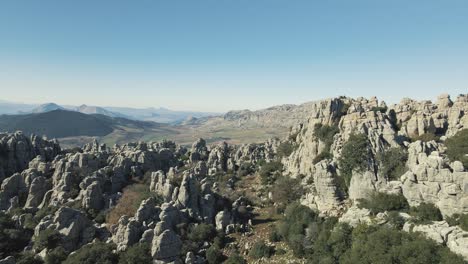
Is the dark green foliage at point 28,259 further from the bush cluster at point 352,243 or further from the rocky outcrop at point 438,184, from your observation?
the rocky outcrop at point 438,184

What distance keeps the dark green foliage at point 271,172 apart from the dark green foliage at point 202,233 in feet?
125

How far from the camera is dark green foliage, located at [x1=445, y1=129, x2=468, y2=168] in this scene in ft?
169

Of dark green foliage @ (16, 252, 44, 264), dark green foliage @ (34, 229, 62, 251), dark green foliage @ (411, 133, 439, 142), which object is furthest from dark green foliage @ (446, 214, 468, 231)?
dark green foliage @ (16, 252, 44, 264)

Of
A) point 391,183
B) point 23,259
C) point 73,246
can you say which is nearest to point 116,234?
point 73,246

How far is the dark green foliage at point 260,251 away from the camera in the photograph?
4638 centimetres

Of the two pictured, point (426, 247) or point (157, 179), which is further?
point (157, 179)

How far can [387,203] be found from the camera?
45.3 meters

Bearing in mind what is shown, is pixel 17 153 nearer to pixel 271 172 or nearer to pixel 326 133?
pixel 271 172

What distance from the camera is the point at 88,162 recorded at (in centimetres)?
7644

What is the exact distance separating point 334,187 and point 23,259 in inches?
1879

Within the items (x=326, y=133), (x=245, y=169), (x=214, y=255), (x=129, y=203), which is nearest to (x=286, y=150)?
(x=245, y=169)

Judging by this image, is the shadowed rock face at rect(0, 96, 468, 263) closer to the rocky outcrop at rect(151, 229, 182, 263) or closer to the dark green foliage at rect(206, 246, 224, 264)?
the rocky outcrop at rect(151, 229, 182, 263)

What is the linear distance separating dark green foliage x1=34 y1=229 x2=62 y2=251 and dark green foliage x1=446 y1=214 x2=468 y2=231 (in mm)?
51321

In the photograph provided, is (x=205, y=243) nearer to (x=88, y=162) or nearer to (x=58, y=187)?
(x=58, y=187)
